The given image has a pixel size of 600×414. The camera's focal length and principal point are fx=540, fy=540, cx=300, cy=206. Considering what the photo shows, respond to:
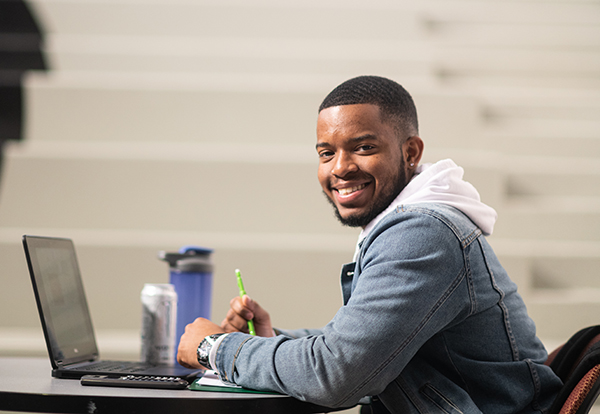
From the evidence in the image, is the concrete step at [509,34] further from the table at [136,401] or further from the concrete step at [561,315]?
the table at [136,401]

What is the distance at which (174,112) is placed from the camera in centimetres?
283

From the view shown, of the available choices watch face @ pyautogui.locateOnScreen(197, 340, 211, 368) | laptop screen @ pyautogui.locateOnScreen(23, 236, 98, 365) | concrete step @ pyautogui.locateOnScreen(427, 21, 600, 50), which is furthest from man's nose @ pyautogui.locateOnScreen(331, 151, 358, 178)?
concrete step @ pyautogui.locateOnScreen(427, 21, 600, 50)

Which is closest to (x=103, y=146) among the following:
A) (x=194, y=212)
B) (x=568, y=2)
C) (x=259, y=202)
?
(x=194, y=212)

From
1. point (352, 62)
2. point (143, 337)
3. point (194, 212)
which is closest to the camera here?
point (143, 337)

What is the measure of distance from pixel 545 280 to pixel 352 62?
1.53 metres

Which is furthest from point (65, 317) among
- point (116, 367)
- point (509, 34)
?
point (509, 34)

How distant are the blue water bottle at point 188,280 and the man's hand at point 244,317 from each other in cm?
17

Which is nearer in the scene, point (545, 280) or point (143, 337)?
point (143, 337)

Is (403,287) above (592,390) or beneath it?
above

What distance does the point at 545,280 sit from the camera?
9.14 ft

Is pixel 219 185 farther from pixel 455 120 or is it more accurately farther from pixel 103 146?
pixel 455 120

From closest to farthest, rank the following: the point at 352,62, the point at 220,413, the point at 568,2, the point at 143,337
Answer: the point at 220,413 < the point at 143,337 < the point at 352,62 < the point at 568,2

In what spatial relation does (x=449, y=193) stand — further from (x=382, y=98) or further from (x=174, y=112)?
(x=174, y=112)

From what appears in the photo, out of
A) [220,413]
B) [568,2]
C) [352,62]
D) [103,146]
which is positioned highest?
[568,2]
